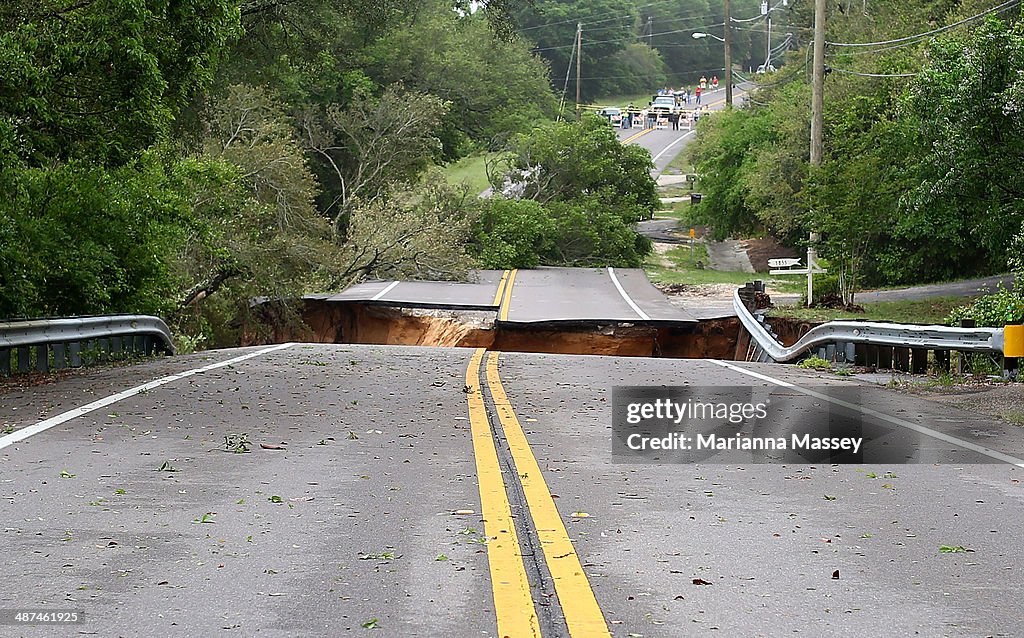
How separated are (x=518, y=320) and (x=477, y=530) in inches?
899

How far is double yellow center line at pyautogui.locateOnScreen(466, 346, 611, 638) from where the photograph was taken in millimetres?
4841

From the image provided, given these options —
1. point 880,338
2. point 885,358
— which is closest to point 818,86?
point 885,358

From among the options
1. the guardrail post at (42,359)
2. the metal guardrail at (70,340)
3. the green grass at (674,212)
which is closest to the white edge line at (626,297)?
the metal guardrail at (70,340)

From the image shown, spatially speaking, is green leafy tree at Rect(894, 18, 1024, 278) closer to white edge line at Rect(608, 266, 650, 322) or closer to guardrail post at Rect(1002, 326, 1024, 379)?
white edge line at Rect(608, 266, 650, 322)

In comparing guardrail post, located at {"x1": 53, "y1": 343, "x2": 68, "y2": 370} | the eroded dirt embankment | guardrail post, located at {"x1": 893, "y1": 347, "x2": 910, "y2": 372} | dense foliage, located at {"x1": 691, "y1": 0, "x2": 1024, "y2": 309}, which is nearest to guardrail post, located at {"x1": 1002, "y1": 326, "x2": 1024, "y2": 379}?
guardrail post, located at {"x1": 893, "y1": 347, "x2": 910, "y2": 372}

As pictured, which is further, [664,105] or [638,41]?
[638,41]

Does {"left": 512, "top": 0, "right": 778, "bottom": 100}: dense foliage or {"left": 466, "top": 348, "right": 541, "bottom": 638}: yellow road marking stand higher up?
{"left": 512, "top": 0, "right": 778, "bottom": 100}: dense foliage

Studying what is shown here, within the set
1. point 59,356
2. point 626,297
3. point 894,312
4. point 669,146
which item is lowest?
point 894,312

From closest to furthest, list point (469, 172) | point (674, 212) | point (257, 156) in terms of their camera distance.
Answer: point (257, 156) < point (674, 212) < point (469, 172)

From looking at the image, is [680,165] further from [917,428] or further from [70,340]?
[917,428]

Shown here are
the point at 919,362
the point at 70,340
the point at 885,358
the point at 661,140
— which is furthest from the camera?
the point at 661,140

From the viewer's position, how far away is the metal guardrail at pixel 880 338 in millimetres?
14047

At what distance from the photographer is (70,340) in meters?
16.2

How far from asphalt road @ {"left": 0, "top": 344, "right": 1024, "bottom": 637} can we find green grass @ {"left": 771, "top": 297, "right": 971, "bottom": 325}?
18281mm
